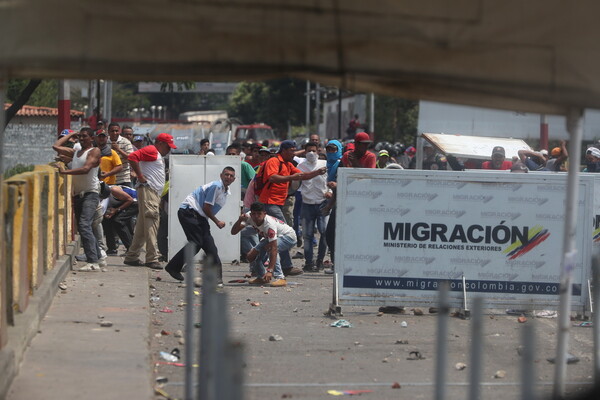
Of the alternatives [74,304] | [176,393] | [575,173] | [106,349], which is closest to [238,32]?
[575,173]

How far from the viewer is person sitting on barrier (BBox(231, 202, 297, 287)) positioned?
1263 centimetres

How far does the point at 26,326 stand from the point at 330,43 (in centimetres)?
399

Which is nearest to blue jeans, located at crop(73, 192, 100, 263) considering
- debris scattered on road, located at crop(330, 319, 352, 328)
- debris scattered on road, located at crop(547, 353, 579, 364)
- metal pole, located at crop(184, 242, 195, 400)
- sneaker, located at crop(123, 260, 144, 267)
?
sneaker, located at crop(123, 260, 144, 267)

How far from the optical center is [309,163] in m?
15.8

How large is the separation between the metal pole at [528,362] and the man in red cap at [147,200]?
33.8ft

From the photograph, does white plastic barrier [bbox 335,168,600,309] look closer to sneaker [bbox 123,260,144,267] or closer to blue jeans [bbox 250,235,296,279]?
blue jeans [bbox 250,235,296,279]

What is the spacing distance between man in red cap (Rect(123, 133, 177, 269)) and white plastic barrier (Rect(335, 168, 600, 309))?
4.25 metres

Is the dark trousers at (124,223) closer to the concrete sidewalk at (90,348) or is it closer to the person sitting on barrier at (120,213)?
the person sitting on barrier at (120,213)

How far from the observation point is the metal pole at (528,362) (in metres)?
3.92

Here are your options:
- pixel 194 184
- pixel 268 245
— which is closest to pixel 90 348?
pixel 268 245

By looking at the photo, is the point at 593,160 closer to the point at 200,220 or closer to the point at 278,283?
the point at 278,283

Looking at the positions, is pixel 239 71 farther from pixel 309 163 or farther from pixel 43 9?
pixel 309 163

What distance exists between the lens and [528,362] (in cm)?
395

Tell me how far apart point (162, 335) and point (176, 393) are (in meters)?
2.31
